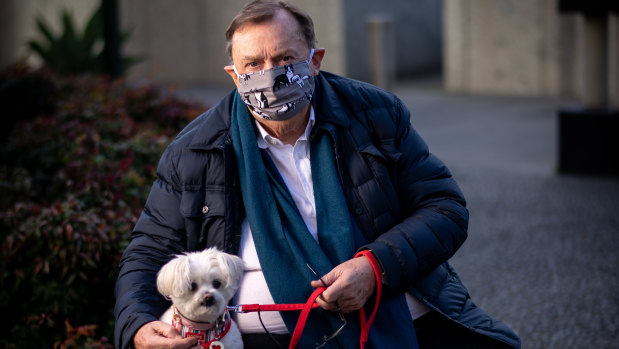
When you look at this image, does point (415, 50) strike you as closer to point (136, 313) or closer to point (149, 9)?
point (149, 9)

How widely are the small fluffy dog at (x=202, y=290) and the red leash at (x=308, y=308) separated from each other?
13 centimetres

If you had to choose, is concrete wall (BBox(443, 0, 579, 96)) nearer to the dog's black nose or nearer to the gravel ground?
the gravel ground

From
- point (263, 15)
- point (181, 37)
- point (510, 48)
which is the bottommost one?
point (510, 48)

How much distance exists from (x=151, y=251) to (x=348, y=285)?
0.75m

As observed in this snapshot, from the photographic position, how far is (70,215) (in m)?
3.62

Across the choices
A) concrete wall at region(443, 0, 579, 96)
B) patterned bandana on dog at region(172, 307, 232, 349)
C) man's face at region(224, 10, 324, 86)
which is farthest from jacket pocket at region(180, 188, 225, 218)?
concrete wall at region(443, 0, 579, 96)

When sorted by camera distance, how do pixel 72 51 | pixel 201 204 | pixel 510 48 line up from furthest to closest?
pixel 510 48
pixel 72 51
pixel 201 204

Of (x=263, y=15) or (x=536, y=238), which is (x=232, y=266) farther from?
(x=536, y=238)

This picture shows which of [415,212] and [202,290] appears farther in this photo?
[415,212]

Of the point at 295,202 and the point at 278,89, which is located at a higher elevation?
the point at 278,89

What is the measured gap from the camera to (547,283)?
17.9ft

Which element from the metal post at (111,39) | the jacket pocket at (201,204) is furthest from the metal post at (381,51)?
the jacket pocket at (201,204)

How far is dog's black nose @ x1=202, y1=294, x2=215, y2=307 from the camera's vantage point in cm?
230

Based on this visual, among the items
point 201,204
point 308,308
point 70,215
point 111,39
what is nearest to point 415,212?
point 308,308
